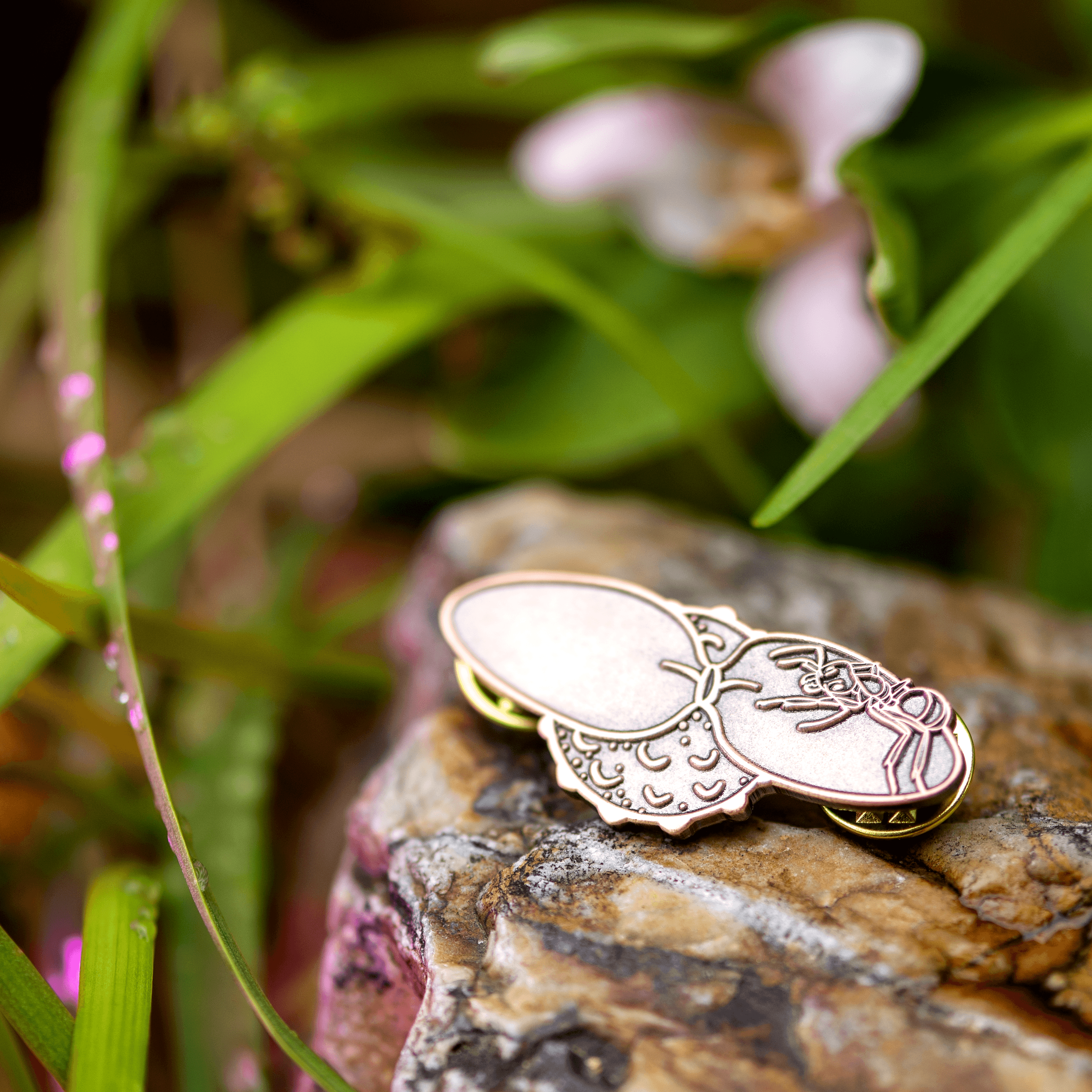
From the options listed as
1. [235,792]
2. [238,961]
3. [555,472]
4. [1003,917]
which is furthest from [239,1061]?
[555,472]

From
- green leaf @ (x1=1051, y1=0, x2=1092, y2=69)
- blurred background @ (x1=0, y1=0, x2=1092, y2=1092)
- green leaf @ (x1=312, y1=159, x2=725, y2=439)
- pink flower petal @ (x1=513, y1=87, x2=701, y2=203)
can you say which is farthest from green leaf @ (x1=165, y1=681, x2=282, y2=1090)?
green leaf @ (x1=1051, y1=0, x2=1092, y2=69)

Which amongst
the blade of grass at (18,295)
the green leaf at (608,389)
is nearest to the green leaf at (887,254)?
the green leaf at (608,389)

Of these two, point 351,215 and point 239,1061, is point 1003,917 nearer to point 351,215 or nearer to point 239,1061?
point 239,1061

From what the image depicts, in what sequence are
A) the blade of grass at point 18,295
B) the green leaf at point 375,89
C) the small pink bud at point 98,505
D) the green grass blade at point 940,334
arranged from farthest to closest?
the blade of grass at point 18,295 → the green leaf at point 375,89 → the small pink bud at point 98,505 → the green grass blade at point 940,334

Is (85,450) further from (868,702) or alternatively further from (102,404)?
(868,702)

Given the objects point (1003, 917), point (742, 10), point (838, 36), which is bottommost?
point (1003, 917)

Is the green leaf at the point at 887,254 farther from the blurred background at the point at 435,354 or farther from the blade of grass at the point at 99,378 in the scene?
the blade of grass at the point at 99,378
